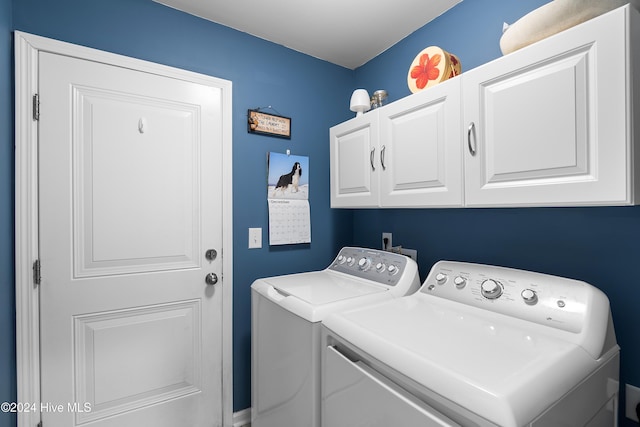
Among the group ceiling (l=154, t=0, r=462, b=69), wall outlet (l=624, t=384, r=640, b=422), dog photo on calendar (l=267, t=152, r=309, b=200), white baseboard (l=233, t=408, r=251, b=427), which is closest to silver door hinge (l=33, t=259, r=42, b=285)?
dog photo on calendar (l=267, t=152, r=309, b=200)

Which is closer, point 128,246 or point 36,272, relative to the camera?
point 36,272

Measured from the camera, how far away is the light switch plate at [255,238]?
6.29 feet

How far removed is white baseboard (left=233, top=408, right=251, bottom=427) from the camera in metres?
1.85

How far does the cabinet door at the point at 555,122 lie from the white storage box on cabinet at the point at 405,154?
0.25 feet

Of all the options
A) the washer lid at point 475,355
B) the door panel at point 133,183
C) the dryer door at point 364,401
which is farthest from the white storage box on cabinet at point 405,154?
the door panel at point 133,183

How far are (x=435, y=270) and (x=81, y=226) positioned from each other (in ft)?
5.54

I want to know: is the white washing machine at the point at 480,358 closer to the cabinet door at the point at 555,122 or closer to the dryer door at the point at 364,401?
the dryer door at the point at 364,401

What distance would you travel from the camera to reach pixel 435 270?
1.40 meters

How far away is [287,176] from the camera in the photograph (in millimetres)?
2035

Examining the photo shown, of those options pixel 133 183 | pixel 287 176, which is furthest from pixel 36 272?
pixel 287 176

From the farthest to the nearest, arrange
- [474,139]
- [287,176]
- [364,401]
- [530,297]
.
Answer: [287,176] → [474,139] → [530,297] → [364,401]

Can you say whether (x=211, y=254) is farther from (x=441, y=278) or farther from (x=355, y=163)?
(x=441, y=278)

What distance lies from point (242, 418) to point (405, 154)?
1.83 meters

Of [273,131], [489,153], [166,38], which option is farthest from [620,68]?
[166,38]
